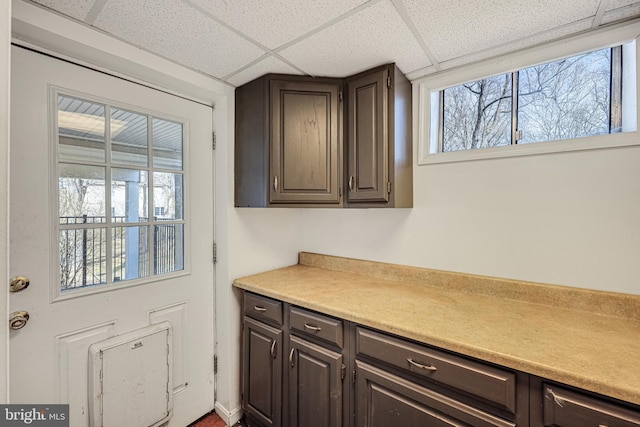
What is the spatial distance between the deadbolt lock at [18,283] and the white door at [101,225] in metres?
0.02

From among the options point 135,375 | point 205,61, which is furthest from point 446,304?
point 205,61

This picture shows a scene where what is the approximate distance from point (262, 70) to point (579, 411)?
1953 millimetres

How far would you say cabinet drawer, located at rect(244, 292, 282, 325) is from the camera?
60.9 inches

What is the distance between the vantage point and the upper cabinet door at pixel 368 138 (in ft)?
5.09

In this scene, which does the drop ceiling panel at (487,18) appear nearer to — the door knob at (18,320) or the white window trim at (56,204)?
the white window trim at (56,204)

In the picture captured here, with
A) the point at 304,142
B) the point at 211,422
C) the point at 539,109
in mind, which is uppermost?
the point at 539,109

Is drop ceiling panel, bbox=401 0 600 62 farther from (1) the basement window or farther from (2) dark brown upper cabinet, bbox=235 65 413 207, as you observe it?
(2) dark brown upper cabinet, bbox=235 65 413 207

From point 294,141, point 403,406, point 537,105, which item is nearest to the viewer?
point 403,406

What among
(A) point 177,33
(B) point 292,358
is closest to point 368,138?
(A) point 177,33

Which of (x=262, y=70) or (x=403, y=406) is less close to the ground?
(x=262, y=70)

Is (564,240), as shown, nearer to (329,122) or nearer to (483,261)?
(483,261)

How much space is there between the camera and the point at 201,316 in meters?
1.78

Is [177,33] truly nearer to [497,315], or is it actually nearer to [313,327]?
[313,327]

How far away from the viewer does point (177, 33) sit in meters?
1.24
